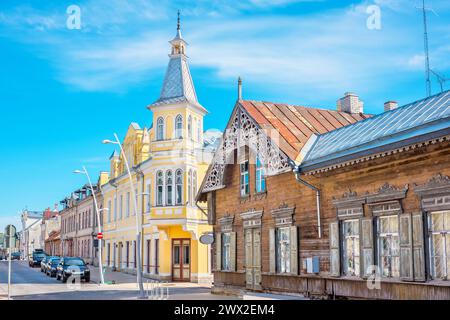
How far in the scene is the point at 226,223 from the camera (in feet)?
Result: 84.1

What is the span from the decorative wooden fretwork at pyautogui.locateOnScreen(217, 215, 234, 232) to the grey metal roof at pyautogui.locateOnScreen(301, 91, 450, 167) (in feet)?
21.3

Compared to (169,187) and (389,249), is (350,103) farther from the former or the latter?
(169,187)

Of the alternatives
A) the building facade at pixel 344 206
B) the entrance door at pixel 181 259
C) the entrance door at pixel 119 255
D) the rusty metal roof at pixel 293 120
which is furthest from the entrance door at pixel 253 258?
the entrance door at pixel 119 255

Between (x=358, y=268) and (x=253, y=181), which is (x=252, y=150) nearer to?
(x=253, y=181)

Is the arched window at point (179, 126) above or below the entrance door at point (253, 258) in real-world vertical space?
above

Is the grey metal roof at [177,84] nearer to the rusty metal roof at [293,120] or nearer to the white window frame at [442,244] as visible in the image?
the rusty metal roof at [293,120]

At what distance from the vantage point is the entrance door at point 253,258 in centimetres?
2259

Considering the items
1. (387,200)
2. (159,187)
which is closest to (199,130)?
(159,187)

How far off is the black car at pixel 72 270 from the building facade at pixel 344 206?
14.2 metres

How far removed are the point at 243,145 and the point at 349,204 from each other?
740 centimetres

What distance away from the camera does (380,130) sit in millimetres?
16469

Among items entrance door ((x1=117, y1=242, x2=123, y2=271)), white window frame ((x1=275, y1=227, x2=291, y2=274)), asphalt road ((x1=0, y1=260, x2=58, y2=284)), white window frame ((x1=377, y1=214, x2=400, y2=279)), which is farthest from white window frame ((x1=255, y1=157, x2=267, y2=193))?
entrance door ((x1=117, y1=242, x2=123, y2=271))

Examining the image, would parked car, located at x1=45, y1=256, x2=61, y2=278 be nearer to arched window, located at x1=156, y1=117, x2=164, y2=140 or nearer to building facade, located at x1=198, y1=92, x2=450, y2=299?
arched window, located at x1=156, y1=117, x2=164, y2=140
